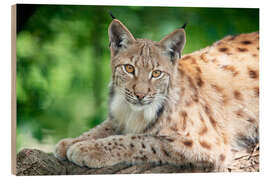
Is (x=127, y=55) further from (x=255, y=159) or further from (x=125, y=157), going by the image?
(x=255, y=159)

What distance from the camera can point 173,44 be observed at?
232 inches

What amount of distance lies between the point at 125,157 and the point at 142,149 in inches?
9.0

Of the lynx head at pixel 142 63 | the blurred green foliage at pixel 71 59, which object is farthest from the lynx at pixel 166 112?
the blurred green foliage at pixel 71 59

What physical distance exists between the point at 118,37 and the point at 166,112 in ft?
3.73

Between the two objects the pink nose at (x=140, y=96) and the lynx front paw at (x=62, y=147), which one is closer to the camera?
the pink nose at (x=140, y=96)

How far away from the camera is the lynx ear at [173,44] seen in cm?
587

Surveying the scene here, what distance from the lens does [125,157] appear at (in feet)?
18.1

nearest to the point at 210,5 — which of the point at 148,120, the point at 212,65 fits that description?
the point at 212,65

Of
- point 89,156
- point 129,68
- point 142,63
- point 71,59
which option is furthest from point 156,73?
point 89,156

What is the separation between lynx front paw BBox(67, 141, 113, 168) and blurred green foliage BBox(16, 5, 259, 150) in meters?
0.52

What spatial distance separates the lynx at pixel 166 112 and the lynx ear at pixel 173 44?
0.01 meters

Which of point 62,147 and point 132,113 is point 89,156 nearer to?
point 62,147

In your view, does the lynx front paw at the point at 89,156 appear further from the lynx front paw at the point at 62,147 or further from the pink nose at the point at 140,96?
the pink nose at the point at 140,96

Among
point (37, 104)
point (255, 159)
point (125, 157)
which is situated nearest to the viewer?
point (125, 157)
